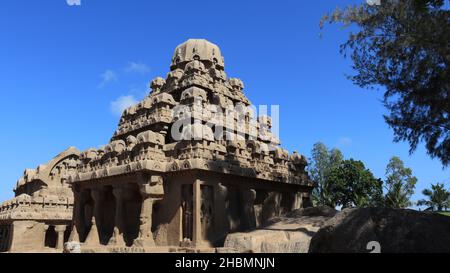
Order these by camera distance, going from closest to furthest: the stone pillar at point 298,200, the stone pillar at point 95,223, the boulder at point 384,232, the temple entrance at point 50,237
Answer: the boulder at point 384,232 → the stone pillar at point 95,223 → the stone pillar at point 298,200 → the temple entrance at point 50,237

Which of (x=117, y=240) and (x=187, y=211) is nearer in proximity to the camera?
(x=187, y=211)

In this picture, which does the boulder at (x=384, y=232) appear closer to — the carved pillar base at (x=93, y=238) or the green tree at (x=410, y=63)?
the green tree at (x=410, y=63)

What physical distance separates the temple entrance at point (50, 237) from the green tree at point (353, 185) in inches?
1072

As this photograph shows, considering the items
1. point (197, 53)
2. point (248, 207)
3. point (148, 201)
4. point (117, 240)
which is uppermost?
point (197, 53)

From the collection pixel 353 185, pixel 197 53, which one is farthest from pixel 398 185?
pixel 197 53

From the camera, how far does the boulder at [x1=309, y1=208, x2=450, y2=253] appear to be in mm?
7656

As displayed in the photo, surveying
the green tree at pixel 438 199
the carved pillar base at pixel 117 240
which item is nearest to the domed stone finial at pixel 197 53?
the carved pillar base at pixel 117 240

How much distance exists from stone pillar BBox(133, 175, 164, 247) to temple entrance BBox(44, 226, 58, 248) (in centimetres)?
1848

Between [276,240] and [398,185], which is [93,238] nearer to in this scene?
[276,240]

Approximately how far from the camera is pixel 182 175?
18203 mm

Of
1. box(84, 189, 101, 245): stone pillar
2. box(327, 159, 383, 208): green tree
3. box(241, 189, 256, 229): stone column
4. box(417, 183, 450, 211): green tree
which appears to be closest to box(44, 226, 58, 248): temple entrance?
box(84, 189, 101, 245): stone pillar

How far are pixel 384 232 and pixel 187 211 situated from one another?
11.3 m

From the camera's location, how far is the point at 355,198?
41531mm

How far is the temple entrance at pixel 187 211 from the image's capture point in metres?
17.8
